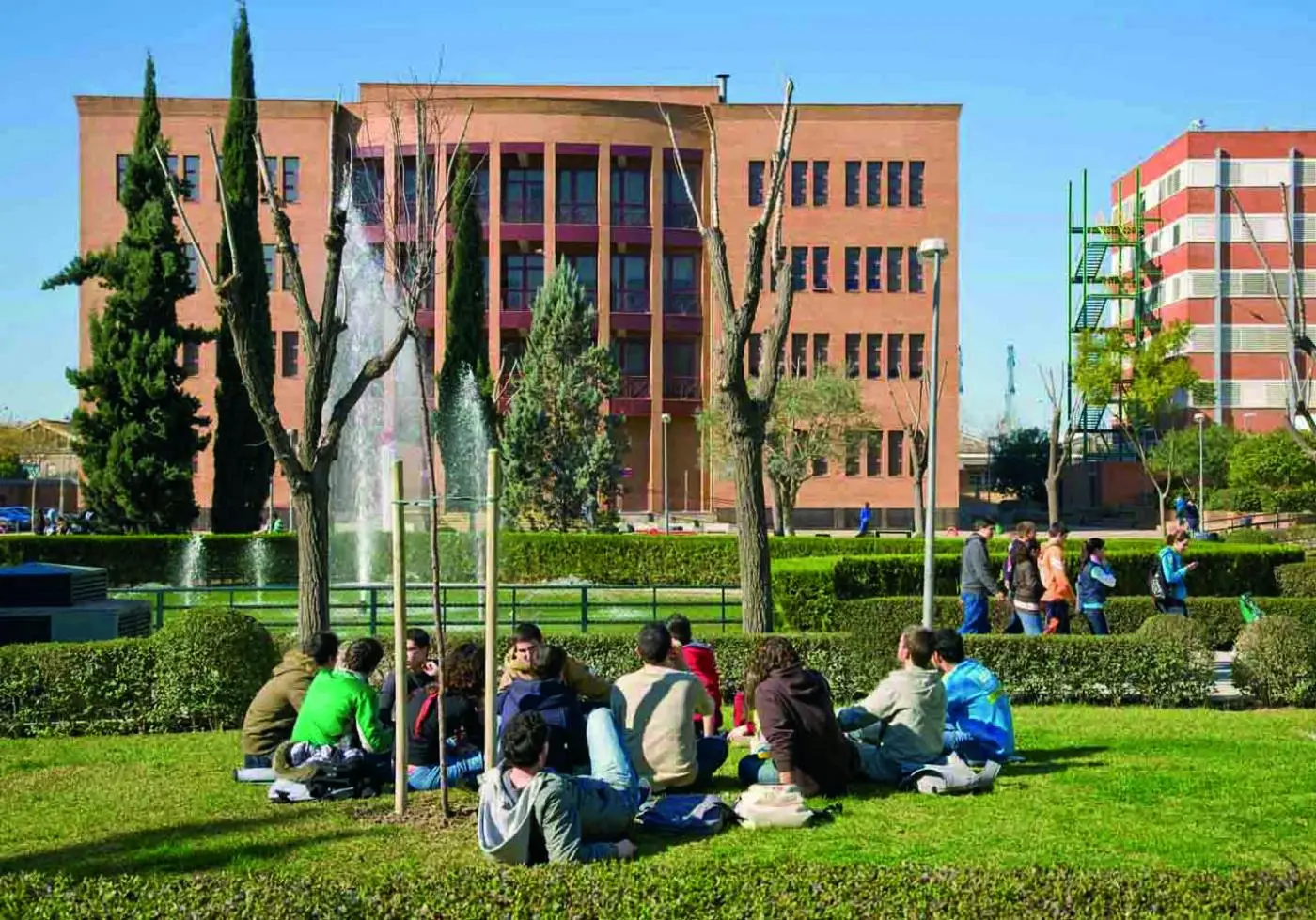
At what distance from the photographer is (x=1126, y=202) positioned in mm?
80438

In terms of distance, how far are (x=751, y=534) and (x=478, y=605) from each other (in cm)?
466

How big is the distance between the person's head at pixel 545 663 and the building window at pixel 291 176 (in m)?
51.7

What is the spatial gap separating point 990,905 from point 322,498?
9.36 meters

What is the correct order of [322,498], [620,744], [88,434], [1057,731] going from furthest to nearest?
[88,434], [322,498], [1057,731], [620,744]

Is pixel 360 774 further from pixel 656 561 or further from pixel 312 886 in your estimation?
pixel 656 561

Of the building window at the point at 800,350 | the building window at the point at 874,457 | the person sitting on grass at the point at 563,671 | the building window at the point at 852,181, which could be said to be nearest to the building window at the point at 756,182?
the building window at the point at 852,181

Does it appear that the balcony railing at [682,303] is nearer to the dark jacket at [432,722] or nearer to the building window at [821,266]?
the building window at [821,266]

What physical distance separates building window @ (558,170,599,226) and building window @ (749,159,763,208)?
597cm

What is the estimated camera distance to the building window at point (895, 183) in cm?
5838

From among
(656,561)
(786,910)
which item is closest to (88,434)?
(656,561)

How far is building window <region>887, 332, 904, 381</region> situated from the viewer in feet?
192

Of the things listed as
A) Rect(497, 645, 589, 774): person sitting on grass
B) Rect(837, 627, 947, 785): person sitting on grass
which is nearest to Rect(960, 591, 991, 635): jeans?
Rect(837, 627, 947, 785): person sitting on grass

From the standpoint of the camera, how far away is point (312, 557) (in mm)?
14281

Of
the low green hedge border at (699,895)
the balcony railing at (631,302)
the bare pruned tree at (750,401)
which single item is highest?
the balcony railing at (631,302)
